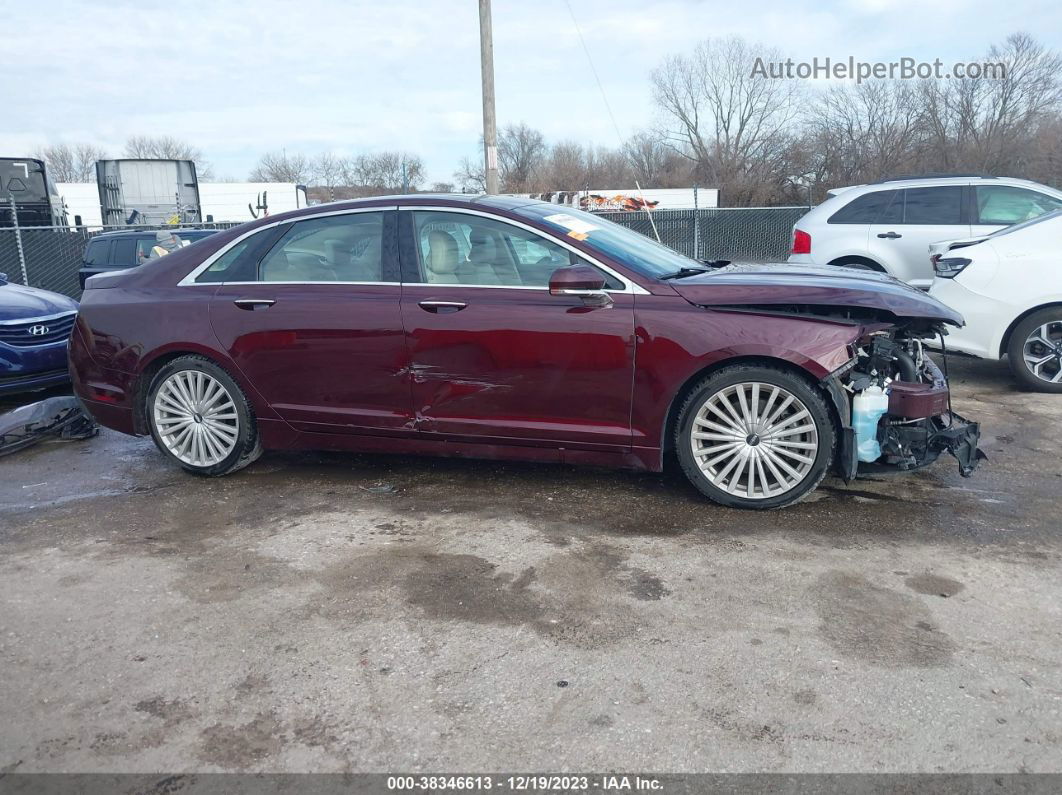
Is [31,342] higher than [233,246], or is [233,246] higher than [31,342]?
[233,246]

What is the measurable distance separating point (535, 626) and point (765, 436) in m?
1.72

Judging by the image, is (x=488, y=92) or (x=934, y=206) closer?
(x=934, y=206)

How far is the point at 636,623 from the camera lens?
128 inches

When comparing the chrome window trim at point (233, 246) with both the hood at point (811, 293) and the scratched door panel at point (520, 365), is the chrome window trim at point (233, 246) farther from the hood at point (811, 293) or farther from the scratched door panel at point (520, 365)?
the hood at point (811, 293)

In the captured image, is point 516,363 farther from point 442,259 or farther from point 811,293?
point 811,293

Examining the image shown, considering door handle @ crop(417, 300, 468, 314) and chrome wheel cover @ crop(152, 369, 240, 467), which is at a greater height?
door handle @ crop(417, 300, 468, 314)

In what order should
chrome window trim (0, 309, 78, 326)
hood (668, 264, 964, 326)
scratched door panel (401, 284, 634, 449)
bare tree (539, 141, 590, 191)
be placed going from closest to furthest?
hood (668, 264, 964, 326) < scratched door panel (401, 284, 634, 449) < chrome window trim (0, 309, 78, 326) < bare tree (539, 141, 590, 191)

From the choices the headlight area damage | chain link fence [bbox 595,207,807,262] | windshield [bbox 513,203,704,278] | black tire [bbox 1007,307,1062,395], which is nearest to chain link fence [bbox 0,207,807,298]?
chain link fence [bbox 595,207,807,262]

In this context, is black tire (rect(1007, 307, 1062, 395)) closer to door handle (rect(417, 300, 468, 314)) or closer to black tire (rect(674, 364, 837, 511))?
black tire (rect(674, 364, 837, 511))

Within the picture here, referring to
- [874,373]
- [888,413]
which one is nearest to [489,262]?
[874,373]

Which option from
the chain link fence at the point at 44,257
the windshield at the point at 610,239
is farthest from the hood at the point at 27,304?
the chain link fence at the point at 44,257

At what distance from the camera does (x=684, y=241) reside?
18672 mm

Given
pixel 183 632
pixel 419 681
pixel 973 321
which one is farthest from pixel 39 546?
pixel 973 321

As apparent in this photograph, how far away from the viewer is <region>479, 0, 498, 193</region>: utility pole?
14062 mm
